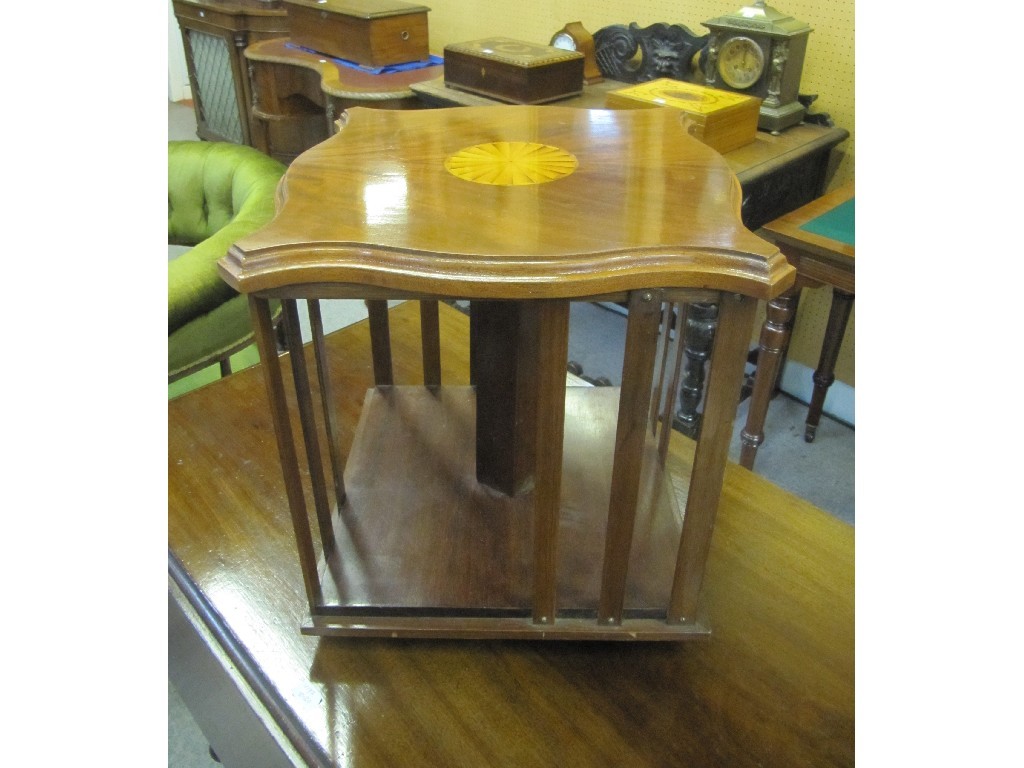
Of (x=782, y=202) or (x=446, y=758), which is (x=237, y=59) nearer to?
(x=782, y=202)

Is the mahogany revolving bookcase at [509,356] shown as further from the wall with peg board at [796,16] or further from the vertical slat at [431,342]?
the wall with peg board at [796,16]

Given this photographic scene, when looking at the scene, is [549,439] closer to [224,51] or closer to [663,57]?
[663,57]

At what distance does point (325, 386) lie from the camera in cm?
81

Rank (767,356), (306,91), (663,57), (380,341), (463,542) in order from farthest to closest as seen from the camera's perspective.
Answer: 1. (306,91)
2. (663,57)
3. (767,356)
4. (380,341)
5. (463,542)

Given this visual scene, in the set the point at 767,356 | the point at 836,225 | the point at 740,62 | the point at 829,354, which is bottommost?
the point at 829,354

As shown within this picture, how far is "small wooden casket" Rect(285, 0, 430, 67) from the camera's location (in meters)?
1.96

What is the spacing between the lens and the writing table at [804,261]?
1.25 meters

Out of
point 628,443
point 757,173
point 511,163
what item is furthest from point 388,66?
point 628,443

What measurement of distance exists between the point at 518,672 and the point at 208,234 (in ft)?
4.67

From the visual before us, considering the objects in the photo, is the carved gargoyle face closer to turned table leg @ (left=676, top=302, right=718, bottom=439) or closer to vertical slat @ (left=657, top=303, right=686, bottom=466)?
turned table leg @ (left=676, top=302, right=718, bottom=439)

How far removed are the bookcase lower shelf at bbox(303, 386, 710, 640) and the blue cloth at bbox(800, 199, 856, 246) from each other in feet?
1.79

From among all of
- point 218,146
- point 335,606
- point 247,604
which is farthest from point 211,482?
point 218,146

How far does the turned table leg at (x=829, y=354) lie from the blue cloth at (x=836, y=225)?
280 mm

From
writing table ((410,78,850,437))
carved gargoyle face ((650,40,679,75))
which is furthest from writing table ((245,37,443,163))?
carved gargoyle face ((650,40,679,75))
